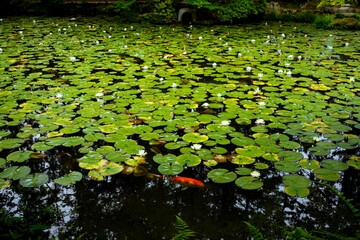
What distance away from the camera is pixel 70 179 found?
158cm

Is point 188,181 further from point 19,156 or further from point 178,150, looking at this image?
point 19,156

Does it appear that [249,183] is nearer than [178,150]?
Yes

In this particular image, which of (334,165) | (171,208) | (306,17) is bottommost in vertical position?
(171,208)

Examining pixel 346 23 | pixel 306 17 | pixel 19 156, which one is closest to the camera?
pixel 19 156

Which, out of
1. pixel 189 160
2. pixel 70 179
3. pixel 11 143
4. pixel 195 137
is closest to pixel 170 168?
pixel 189 160

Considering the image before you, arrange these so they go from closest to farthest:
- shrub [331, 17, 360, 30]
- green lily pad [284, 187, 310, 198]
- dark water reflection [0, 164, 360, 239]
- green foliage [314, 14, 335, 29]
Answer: dark water reflection [0, 164, 360, 239] → green lily pad [284, 187, 310, 198] → shrub [331, 17, 360, 30] → green foliage [314, 14, 335, 29]

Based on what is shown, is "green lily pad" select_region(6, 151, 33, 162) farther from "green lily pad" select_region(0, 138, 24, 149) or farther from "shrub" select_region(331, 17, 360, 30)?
"shrub" select_region(331, 17, 360, 30)

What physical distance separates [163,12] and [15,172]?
8.07 meters

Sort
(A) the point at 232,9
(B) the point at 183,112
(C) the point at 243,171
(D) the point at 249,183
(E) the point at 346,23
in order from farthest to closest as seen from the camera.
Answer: (A) the point at 232,9 < (E) the point at 346,23 < (B) the point at 183,112 < (C) the point at 243,171 < (D) the point at 249,183

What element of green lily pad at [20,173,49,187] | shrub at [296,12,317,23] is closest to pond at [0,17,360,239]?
green lily pad at [20,173,49,187]

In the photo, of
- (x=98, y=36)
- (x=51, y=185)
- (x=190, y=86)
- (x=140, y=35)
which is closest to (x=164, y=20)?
(x=140, y=35)

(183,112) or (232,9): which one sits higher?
(232,9)

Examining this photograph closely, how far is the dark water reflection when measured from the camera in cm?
128

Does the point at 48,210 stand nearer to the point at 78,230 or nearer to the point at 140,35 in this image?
the point at 78,230
